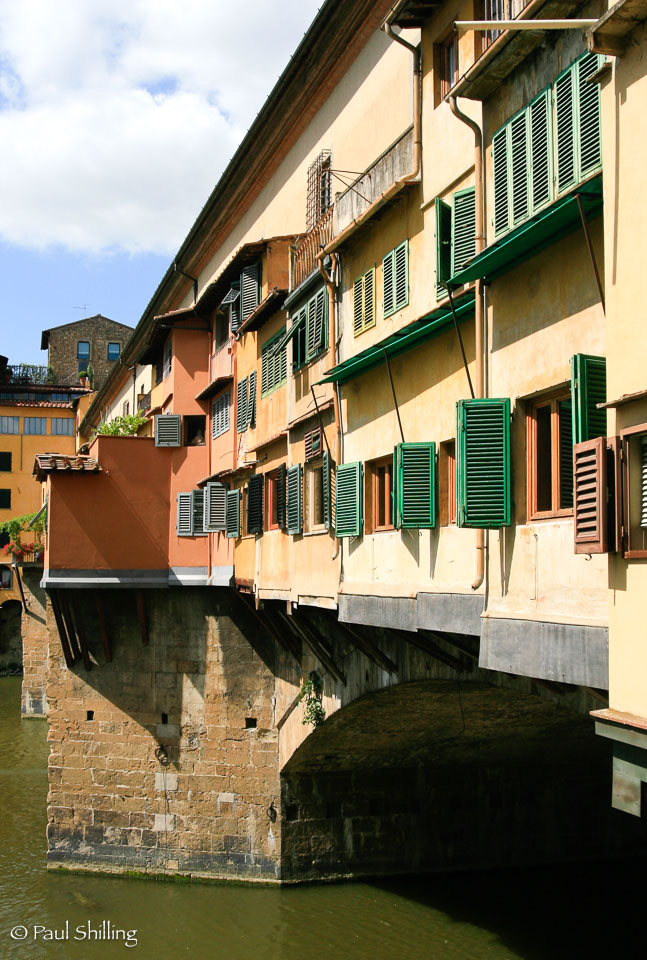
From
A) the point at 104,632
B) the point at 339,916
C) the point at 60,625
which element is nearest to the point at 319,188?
the point at 104,632

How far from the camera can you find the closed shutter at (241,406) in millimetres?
22250

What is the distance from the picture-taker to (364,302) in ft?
47.7

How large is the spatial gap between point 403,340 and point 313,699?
9069 millimetres

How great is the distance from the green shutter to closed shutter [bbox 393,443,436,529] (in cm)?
389

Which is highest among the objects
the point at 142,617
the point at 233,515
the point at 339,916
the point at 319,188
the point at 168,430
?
the point at 319,188

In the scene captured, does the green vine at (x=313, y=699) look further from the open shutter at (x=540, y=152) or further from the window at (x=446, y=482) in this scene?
the open shutter at (x=540, y=152)

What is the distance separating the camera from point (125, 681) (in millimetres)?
24344

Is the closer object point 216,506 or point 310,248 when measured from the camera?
point 310,248

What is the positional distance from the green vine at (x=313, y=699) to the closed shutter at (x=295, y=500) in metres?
3.34

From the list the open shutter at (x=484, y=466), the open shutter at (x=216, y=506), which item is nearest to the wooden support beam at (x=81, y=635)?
the open shutter at (x=216, y=506)

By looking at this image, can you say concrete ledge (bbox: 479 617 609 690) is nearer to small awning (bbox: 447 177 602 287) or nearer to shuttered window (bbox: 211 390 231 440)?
small awning (bbox: 447 177 602 287)

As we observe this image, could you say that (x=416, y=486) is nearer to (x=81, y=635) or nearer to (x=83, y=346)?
(x=81, y=635)

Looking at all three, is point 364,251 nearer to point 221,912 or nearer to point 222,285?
point 222,285

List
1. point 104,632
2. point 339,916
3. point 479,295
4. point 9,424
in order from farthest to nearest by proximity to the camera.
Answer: point 9,424 → point 104,632 → point 339,916 → point 479,295
